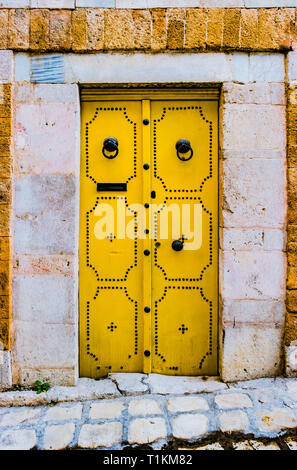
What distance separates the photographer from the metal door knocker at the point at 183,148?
3.28 metres

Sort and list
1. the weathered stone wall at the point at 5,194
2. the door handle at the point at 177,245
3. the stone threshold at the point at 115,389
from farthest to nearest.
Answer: the door handle at the point at 177,245
the weathered stone wall at the point at 5,194
the stone threshold at the point at 115,389

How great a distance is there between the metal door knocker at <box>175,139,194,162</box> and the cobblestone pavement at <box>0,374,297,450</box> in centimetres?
A: 202

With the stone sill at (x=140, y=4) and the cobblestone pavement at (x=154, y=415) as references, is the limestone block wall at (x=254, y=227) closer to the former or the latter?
the cobblestone pavement at (x=154, y=415)

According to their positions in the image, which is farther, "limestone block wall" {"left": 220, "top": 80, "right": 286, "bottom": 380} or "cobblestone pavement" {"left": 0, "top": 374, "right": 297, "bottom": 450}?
"limestone block wall" {"left": 220, "top": 80, "right": 286, "bottom": 380}

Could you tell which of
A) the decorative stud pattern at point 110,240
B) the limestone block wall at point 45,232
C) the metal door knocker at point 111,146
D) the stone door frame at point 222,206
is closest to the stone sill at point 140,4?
the stone door frame at point 222,206

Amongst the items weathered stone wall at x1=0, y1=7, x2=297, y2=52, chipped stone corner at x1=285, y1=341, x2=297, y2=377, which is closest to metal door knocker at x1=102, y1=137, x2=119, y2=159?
weathered stone wall at x1=0, y1=7, x2=297, y2=52

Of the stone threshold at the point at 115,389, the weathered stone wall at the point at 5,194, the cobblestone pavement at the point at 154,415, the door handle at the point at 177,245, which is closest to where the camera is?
the cobblestone pavement at the point at 154,415

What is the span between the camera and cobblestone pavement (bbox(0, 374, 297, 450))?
101 inches

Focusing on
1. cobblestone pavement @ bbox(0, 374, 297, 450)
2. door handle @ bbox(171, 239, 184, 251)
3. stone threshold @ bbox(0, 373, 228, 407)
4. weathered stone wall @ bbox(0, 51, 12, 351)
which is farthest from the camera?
door handle @ bbox(171, 239, 184, 251)

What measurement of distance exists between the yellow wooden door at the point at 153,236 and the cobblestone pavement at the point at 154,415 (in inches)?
10.6

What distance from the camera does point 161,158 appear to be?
3.42 m

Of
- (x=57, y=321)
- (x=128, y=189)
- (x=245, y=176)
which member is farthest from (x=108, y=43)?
(x=57, y=321)

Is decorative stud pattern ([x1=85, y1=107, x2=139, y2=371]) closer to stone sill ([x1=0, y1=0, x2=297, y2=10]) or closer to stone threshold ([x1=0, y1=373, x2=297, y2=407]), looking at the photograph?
stone threshold ([x1=0, y1=373, x2=297, y2=407])
